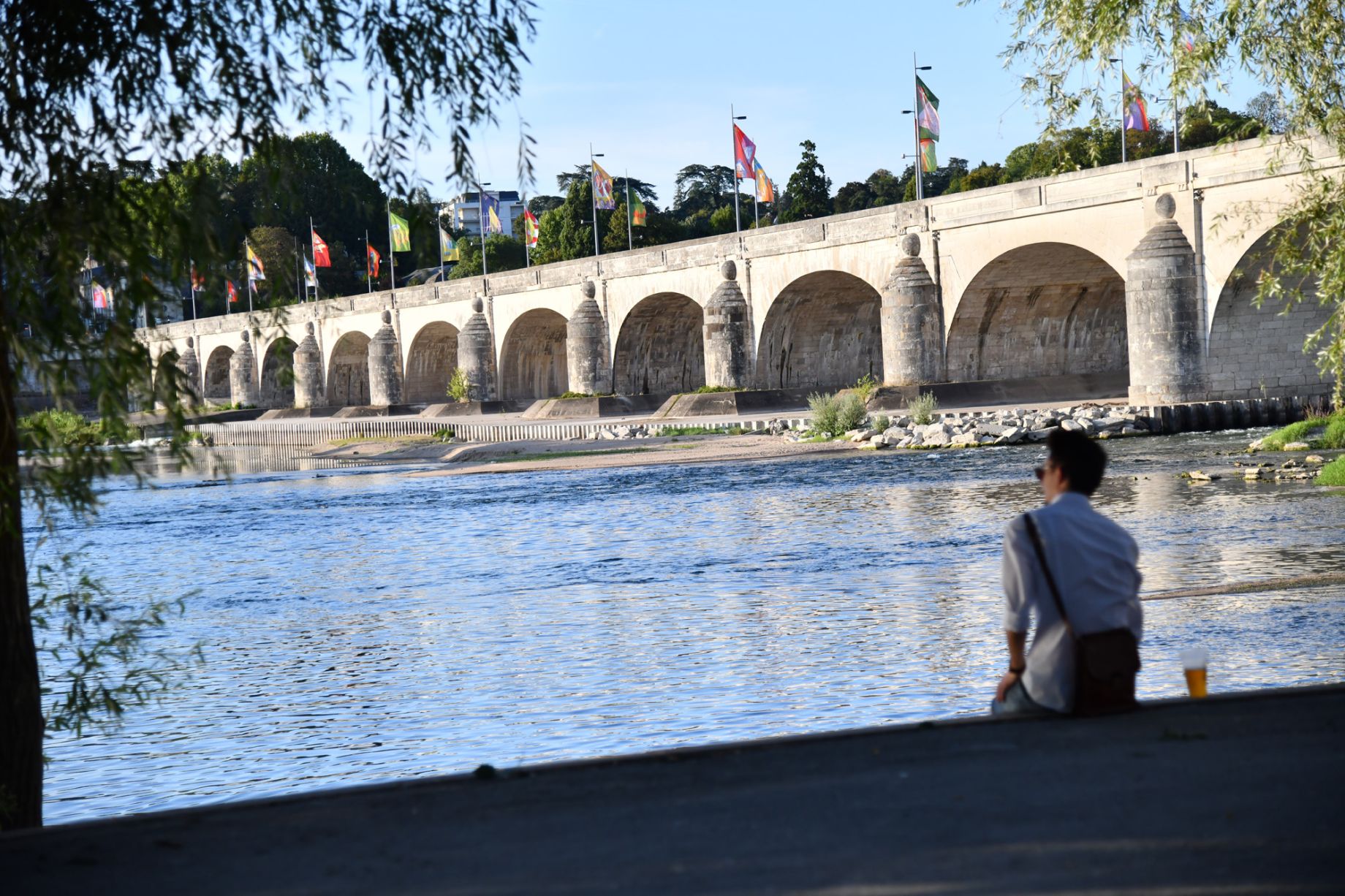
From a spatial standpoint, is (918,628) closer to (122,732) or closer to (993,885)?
(122,732)

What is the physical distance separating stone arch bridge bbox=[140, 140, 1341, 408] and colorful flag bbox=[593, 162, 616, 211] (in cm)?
248

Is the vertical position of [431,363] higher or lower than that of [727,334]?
higher

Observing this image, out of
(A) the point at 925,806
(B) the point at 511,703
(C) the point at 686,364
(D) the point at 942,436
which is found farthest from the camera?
(C) the point at 686,364

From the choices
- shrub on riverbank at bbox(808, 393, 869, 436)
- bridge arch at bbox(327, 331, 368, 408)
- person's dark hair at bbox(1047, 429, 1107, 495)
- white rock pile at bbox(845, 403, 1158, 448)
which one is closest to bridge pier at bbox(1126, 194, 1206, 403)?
white rock pile at bbox(845, 403, 1158, 448)

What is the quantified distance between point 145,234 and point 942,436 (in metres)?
24.9

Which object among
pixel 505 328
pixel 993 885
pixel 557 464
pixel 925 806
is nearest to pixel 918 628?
pixel 925 806

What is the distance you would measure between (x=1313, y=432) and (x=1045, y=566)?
21.3 meters

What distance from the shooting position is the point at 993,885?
371 cm

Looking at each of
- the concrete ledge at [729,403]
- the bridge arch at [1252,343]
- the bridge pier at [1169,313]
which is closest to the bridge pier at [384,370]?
the concrete ledge at [729,403]

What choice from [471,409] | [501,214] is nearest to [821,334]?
[471,409]

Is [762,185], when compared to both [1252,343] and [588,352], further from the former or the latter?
[1252,343]

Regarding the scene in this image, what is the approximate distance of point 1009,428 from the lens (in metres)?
29.4

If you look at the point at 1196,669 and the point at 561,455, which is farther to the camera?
the point at 561,455

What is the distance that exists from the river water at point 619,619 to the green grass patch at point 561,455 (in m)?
9.32
